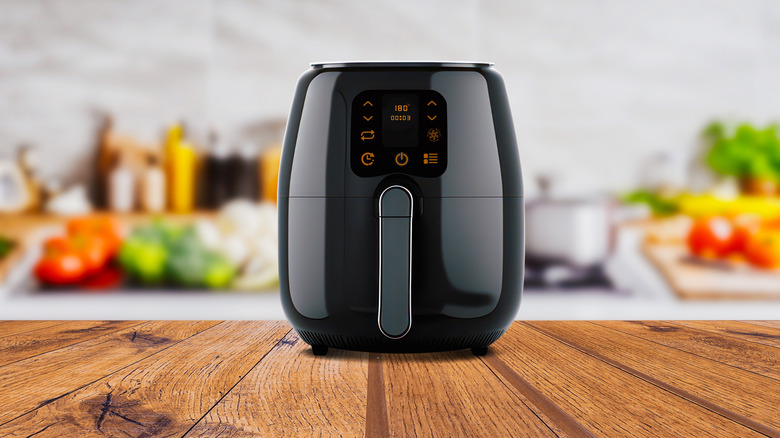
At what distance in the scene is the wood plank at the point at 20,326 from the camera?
24.6 inches

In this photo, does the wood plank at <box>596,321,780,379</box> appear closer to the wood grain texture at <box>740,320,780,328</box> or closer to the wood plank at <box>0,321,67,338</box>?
the wood grain texture at <box>740,320,780,328</box>

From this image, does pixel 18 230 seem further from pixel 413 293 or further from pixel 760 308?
pixel 760 308

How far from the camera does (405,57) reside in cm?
183

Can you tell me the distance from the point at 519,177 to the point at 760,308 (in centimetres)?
131

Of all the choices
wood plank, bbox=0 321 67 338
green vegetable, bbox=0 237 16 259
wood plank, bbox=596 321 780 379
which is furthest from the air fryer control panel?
green vegetable, bbox=0 237 16 259

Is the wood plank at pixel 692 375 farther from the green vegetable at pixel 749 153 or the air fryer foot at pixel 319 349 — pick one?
the green vegetable at pixel 749 153

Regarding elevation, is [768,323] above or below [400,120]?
below

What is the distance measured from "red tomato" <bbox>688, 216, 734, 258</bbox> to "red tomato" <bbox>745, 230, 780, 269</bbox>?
0.05 m

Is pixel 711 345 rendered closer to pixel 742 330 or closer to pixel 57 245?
pixel 742 330

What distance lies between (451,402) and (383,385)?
6 cm

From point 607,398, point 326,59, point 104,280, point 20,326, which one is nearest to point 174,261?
point 104,280

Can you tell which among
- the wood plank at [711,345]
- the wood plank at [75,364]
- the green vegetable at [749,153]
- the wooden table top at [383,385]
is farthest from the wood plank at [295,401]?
the green vegetable at [749,153]

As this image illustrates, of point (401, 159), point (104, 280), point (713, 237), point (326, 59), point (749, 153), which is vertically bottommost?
point (104, 280)

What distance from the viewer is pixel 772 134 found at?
1813mm
